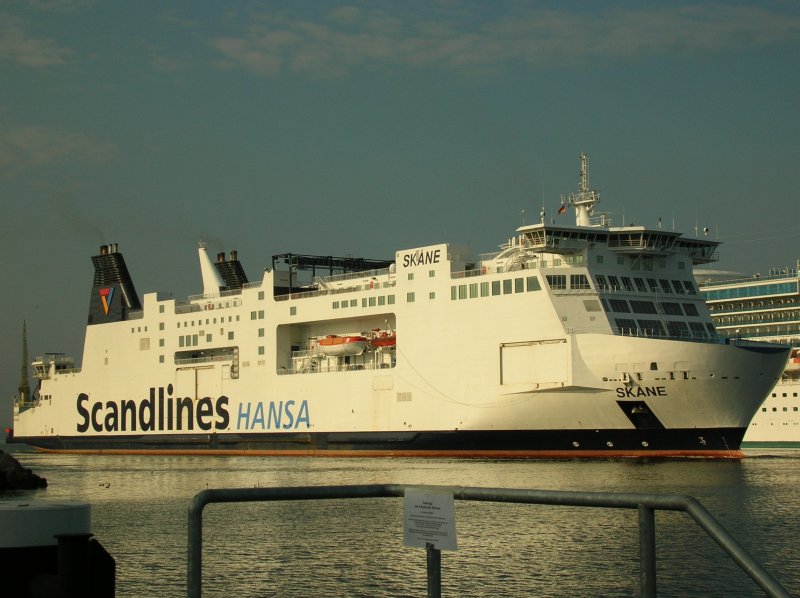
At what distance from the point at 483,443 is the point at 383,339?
7.73 metres

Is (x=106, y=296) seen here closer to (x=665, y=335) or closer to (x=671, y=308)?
(x=671, y=308)

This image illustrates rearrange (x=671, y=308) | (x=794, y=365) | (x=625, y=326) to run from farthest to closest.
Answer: (x=794, y=365)
(x=671, y=308)
(x=625, y=326)

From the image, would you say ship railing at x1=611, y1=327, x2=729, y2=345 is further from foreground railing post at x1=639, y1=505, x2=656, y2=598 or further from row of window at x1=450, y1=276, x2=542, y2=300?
foreground railing post at x1=639, y1=505, x2=656, y2=598

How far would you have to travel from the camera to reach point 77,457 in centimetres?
6234

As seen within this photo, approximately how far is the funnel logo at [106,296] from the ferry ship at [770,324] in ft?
118

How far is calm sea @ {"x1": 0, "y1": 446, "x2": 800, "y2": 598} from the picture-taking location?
16.0 m

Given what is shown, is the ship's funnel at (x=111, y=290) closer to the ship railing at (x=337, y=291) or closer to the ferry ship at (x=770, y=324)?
the ship railing at (x=337, y=291)

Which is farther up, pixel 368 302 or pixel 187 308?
pixel 187 308

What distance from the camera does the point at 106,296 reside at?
212 feet

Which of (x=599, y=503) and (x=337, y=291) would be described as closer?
(x=599, y=503)

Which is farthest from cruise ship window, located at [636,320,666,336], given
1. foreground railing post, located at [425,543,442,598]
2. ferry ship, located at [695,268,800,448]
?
foreground railing post, located at [425,543,442,598]

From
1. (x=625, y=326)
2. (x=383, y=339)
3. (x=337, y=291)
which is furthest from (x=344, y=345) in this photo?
(x=625, y=326)

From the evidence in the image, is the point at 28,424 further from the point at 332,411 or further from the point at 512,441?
the point at 512,441

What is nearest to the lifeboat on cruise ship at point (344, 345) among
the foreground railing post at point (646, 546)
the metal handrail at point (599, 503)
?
the metal handrail at point (599, 503)
